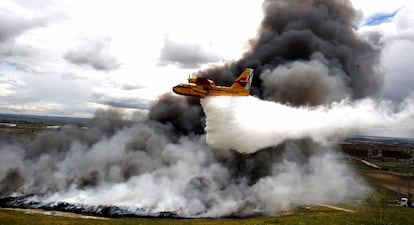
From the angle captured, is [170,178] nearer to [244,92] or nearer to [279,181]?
[279,181]

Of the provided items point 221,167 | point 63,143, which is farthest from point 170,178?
point 63,143

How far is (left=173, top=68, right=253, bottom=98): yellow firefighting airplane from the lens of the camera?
61219 mm

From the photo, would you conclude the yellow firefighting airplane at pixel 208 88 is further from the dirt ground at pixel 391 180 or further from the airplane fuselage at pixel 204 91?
the dirt ground at pixel 391 180

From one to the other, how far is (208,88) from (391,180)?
69.8m

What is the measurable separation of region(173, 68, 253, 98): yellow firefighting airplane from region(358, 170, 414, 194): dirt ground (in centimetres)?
5250

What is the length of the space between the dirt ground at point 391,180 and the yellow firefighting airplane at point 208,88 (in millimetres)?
52501

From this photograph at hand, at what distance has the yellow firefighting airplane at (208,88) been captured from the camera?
61219 millimetres

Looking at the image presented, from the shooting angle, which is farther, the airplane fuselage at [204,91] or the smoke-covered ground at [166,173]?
the smoke-covered ground at [166,173]

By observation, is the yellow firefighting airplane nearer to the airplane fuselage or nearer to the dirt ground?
the airplane fuselage

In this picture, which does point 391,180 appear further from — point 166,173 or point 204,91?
point 204,91

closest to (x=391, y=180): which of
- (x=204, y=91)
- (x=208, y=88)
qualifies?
(x=208, y=88)

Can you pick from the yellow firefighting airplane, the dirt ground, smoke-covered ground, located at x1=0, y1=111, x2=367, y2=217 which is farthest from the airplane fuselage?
the dirt ground

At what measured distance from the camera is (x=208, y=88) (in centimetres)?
6125

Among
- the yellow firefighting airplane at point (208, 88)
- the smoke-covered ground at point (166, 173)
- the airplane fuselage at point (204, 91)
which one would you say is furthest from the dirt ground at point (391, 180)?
the airplane fuselage at point (204, 91)
